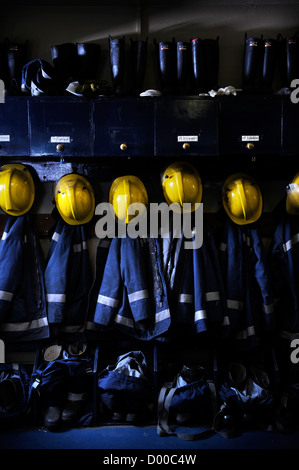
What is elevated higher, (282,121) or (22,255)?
(282,121)

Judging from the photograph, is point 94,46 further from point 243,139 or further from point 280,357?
point 280,357

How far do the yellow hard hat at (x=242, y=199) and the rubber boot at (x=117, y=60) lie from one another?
103 centimetres

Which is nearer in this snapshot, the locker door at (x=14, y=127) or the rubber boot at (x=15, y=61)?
the locker door at (x=14, y=127)

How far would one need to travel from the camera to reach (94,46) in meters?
2.66

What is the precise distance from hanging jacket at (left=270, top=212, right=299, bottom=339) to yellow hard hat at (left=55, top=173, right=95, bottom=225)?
4.30ft

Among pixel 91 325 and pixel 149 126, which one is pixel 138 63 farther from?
pixel 91 325

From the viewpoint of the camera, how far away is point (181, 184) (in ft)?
8.11

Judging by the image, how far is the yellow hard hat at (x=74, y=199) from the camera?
249 centimetres

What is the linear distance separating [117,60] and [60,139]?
0.73 meters

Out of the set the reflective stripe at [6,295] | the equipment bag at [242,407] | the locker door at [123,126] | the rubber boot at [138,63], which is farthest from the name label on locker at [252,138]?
the reflective stripe at [6,295]

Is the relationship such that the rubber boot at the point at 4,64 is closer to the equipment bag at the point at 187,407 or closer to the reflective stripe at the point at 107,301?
the reflective stripe at the point at 107,301
